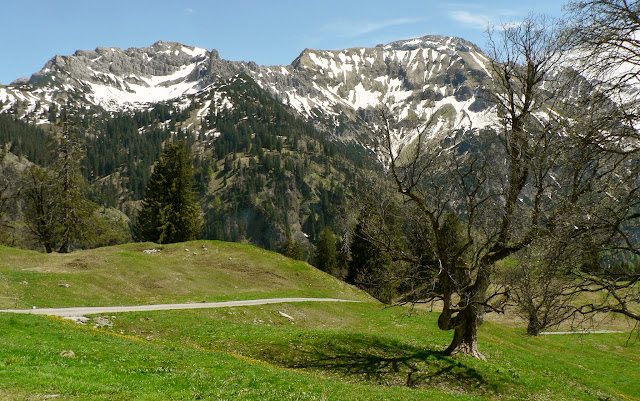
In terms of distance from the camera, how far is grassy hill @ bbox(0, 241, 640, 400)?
1302 cm

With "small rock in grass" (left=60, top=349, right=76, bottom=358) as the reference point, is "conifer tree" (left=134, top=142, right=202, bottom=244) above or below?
above

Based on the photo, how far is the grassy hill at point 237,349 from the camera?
1302cm

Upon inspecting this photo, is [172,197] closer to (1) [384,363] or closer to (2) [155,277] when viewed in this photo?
(2) [155,277]

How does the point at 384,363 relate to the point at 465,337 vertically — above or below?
below

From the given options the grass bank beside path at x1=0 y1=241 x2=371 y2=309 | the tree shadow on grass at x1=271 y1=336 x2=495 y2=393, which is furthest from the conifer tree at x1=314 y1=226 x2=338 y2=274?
the tree shadow on grass at x1=271 y1=336 x2=495 y2=393

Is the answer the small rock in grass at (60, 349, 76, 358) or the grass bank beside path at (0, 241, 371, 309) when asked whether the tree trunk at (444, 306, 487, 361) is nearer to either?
the small rock in grass at (60, 349, 76, 358)

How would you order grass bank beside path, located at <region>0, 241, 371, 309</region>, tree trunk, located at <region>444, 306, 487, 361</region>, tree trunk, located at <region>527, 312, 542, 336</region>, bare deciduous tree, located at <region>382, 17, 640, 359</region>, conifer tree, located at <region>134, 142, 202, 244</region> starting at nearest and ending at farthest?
bare deciduous tree, located at <region>382, 17, 640, 359</region>, tree trunk, located at <region>527, 312, 542, 336</region>, tree trunk, located at <region>444, 306, 487, 361</region>, grass bank beside path, located at <region>0, 241, 371, 309</region>, conifer tree, located at <region>134, 142, 202, 244</region>

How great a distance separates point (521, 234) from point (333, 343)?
37.6ft

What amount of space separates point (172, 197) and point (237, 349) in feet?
151

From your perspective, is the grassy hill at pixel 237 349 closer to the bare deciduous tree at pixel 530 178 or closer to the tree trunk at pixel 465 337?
the tree trunk at pixel 465 337

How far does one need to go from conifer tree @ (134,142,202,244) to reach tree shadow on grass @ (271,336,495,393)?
4597 cm

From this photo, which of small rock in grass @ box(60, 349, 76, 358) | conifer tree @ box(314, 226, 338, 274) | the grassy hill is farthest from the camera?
conifer tree @ box(314, 226, 338, 274)

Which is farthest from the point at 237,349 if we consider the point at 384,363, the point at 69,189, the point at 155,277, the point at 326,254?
the point at 326,254

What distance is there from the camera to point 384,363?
20688mm
